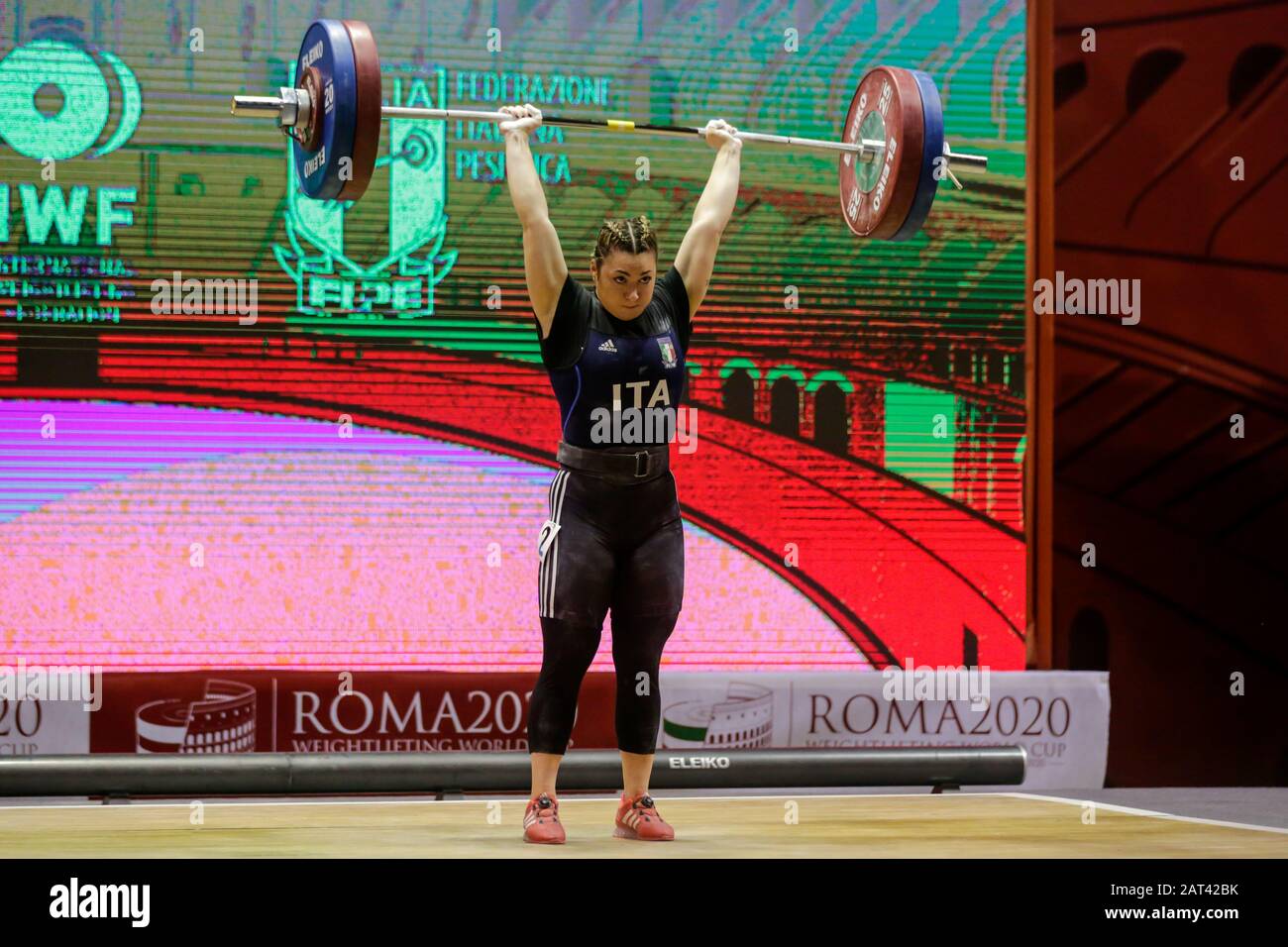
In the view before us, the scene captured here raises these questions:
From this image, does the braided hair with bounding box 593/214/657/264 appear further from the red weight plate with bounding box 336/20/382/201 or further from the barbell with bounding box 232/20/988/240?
the red weight plate with bounding box 336/20/382/201

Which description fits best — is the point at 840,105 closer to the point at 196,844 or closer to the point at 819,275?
the point at 819,275

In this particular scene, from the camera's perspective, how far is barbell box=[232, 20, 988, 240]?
10.8ft

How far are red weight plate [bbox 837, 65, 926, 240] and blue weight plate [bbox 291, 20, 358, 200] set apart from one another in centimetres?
131

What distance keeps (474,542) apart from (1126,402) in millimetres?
2747

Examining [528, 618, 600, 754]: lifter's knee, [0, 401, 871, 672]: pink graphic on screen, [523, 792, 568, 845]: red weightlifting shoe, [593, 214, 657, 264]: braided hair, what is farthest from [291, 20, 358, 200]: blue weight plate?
[0, 401, 871, 672]: pink graphic on screen

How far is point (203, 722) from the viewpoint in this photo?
5.41 metres

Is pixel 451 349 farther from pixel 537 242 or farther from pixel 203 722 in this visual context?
pixel 537 242

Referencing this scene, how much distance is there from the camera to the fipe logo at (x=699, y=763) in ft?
15.8

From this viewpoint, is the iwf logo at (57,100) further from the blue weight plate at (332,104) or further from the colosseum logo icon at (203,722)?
the blue weight plate at (332,104)

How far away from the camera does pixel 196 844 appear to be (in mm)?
3047

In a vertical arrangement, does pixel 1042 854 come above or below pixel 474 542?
below

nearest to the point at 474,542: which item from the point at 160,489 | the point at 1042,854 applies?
the point at 160,489

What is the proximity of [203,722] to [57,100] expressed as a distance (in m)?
2.39

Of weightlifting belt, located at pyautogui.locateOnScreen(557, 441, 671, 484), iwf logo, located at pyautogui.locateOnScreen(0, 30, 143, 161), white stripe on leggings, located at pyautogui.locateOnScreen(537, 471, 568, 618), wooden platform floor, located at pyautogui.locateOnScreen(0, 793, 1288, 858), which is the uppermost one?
iwf logo, located at pyautogui.locateOnScreen(0, 30, 143, 161)
